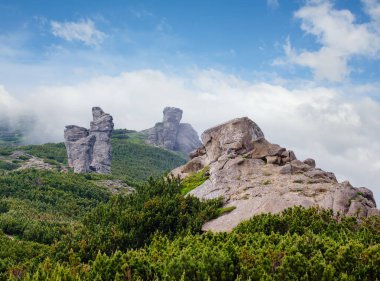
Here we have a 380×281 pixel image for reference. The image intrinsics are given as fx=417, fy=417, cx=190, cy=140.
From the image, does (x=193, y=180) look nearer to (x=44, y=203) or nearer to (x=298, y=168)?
(x=298, y=168)

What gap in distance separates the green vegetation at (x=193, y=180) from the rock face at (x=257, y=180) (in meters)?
1.01

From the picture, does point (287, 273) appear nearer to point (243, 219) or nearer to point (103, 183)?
point (243, 219)

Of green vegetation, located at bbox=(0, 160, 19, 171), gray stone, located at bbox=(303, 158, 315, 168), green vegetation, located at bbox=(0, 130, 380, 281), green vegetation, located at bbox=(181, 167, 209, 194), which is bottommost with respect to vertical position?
green vegetation, located at bbox=(0, 160, 19, 171)

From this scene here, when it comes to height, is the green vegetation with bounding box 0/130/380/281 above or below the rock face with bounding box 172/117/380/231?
below

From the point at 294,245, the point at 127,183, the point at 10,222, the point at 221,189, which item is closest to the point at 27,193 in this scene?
the point at 10,222

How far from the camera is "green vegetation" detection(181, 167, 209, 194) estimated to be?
143ft

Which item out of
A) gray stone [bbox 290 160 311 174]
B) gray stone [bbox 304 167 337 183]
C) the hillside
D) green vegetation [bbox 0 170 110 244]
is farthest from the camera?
green vegetation [bbox 0 170 110 244]

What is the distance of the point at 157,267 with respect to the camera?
67.4 ft

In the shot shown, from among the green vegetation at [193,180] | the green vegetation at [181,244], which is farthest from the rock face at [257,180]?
the green vegetation at [181,244]

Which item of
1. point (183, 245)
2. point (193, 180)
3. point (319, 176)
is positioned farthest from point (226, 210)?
point (193, 180)

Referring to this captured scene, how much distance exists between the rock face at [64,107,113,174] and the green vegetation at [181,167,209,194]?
9393 centimetres

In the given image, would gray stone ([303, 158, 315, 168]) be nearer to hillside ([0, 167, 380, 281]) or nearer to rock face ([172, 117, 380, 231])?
rock face ([172, 117, 380, 231])

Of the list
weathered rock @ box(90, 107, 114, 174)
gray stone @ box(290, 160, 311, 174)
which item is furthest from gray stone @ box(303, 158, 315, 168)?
weathered rock @ box(90, 107, 114, 174)

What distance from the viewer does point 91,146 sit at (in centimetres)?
14025
